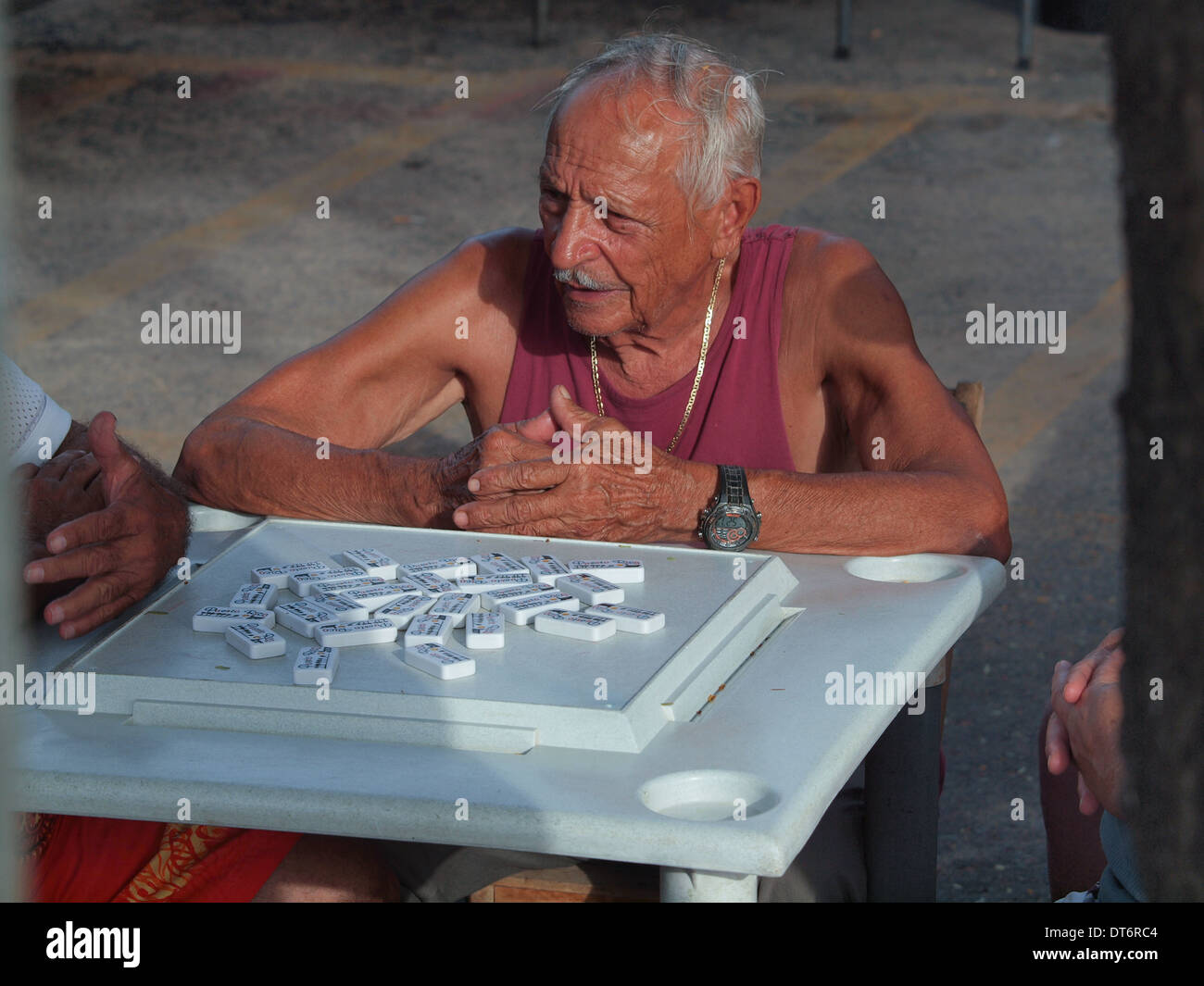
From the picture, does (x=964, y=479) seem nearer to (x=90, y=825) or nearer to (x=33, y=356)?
(x=90, y=825)

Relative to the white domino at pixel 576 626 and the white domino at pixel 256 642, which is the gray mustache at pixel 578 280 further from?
the white domino at pixel 256 642

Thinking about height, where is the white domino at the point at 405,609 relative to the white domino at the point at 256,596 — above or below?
below

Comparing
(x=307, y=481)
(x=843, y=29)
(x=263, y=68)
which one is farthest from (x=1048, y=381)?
(x=263, y=68)

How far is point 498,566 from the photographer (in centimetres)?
228

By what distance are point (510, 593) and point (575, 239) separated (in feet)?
2.80

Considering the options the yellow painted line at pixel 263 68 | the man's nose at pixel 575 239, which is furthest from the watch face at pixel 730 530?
the yellow painted line at pixel 263 68

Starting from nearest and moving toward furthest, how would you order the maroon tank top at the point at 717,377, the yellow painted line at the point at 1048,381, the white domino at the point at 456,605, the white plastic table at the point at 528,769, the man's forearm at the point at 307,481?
the white plastic table at the point at 528,769, the white domino at the point at 456,605, the man's forearm at the point at 307,481, the maroon tank top at the point at 717,377, the yellow painted line at the point at 1048,381

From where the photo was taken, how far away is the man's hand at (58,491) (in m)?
2.30

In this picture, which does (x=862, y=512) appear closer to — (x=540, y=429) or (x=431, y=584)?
(x=540, y=429)

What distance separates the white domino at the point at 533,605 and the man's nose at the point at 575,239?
847mm

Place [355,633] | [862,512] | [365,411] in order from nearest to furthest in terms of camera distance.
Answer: [355,633] < [862,512] < [365,411]

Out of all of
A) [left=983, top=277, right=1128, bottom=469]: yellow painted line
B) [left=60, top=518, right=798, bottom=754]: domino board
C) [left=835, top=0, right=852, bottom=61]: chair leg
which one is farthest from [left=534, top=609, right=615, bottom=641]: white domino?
[left=835, top=0, right=852, bottom=61]: chair leg

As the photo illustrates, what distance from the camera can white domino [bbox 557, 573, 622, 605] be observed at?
2.13m

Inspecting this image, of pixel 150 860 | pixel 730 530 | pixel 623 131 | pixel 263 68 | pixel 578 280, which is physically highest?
pixel 263 68
